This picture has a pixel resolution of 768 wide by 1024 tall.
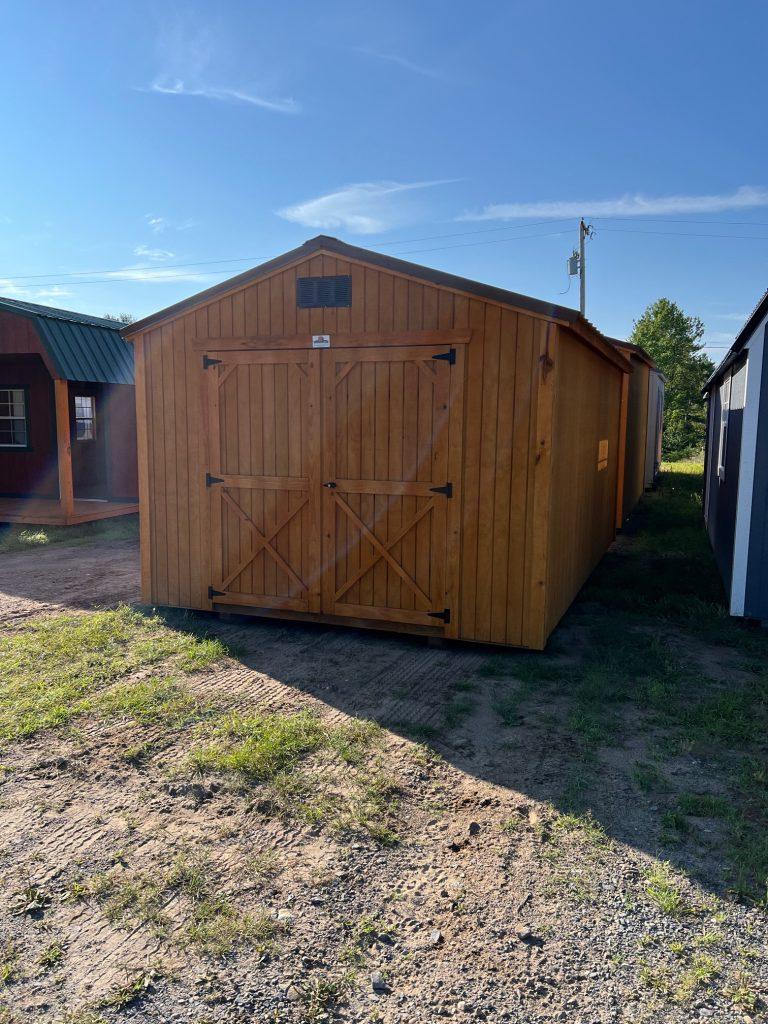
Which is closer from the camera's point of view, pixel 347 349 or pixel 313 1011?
pixel 313 1011

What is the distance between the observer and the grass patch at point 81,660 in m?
4.34

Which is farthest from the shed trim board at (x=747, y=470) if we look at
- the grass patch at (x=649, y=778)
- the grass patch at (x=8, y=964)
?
the grass patch at (x=8, y=964)

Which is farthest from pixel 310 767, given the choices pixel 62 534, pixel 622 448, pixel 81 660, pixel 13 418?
pixel 13 418

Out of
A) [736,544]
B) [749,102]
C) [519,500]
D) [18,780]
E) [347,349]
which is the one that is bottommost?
[18,780]

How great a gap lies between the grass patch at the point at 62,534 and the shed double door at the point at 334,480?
200 inches

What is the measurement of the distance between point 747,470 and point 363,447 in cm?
337

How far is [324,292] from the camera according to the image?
→ 18.9ft

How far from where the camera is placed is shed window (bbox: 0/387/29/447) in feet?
43.7

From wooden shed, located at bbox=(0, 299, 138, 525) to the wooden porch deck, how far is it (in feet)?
0.06

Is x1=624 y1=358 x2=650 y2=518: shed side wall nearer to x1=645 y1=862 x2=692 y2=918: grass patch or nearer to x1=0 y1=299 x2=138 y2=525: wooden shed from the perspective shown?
x1=0 y1=299 x2=138 y2=525: wooden shed

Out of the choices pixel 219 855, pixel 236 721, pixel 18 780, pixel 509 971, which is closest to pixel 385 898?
pixel 509 971

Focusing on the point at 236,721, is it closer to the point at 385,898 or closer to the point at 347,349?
the point at 385,898

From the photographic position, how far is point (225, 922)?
251cm

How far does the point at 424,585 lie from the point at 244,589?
5.63 ft
